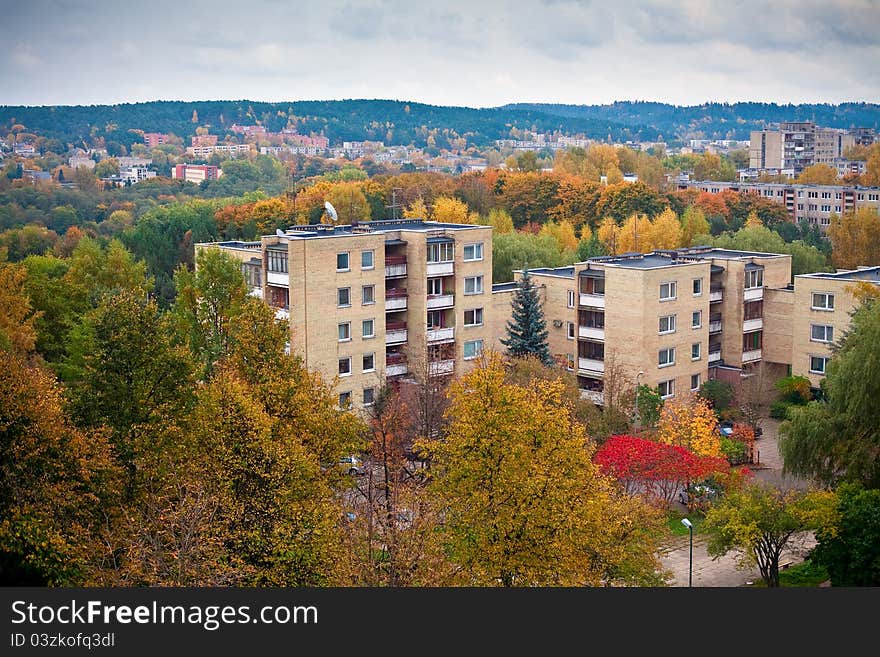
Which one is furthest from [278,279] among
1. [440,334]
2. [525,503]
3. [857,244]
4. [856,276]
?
[857,244]

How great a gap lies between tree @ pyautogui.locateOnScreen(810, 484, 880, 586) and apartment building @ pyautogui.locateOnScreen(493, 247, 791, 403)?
14.0m

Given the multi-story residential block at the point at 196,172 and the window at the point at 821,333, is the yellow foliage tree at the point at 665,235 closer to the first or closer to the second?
the window at the point at 821,333

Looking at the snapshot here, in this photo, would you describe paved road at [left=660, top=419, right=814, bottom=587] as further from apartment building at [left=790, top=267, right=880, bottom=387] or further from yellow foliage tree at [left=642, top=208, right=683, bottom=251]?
yellow foliage tree at [left=642, top=208, right=683, bottom=251]

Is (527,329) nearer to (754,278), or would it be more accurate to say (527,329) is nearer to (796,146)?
(754,278)

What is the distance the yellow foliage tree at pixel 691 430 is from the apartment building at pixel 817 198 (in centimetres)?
6168

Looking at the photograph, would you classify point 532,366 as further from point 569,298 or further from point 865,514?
point 865,514

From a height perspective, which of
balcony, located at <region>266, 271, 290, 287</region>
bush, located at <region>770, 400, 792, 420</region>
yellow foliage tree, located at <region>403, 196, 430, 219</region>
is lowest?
bush, located at <region>770, 400, 792, 420</region>

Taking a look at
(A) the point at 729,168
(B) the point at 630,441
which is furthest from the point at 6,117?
(B) the point at 630,441

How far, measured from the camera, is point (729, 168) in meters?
126

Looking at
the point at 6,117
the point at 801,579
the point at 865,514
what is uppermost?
the point at 6,117

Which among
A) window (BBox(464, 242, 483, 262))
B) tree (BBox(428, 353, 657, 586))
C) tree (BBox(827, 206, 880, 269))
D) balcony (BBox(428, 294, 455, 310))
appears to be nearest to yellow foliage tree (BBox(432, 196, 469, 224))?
tree (BBox(827, 206, 880, 269))

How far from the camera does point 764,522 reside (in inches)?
976

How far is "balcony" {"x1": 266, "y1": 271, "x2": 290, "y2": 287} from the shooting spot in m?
37.9

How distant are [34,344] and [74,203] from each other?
7476 cm
